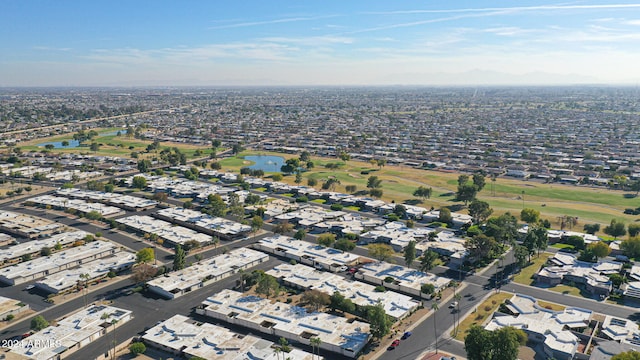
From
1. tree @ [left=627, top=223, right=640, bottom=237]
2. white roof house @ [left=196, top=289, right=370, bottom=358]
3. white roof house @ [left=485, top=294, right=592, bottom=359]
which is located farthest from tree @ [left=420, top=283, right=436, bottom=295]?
tree @ [left=627, top=223, right=640, bottom=237]

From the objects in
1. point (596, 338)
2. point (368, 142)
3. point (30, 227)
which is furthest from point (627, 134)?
point (30, 227)

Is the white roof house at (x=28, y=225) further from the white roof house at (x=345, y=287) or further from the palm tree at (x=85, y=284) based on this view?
the white roof house at (x=345, y=287)

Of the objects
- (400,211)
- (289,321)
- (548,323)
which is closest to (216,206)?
(400,211)

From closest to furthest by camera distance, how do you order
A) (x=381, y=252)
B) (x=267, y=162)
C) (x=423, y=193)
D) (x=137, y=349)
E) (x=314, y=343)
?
Result: (x=314, y=343)
(x=137, y=349)
(x=381, y=252)
(x=423, y=193)
(x=267, y=162)

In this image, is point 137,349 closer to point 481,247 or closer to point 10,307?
point 10,307

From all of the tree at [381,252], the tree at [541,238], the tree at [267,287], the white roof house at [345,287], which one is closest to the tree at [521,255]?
the tree at [541,238]

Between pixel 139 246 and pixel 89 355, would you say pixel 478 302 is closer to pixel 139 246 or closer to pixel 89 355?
pixel 89 355
